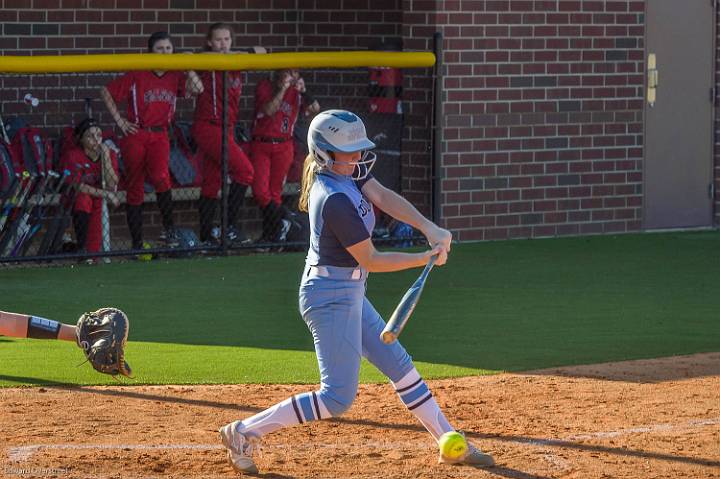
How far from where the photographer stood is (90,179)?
45.5 feet

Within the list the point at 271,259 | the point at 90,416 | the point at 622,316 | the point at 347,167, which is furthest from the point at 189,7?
the point at 347,167

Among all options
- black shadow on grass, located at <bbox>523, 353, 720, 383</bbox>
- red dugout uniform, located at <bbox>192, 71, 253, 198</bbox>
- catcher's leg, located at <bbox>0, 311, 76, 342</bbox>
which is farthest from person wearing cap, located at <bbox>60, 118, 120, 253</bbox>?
catcher's leg, located at <bbox>0, 311, 76, 342</bbox>

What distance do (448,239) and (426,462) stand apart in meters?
1.23

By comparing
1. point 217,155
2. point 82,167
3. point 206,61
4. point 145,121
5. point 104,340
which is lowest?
point 104,340

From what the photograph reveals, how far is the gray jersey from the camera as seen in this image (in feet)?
20.9

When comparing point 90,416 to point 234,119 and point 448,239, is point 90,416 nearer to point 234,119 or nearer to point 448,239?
point 448,239

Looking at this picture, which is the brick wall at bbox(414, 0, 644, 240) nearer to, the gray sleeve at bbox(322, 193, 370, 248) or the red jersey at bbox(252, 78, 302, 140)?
the red jersey at bbox(252, 78, 302, 140)

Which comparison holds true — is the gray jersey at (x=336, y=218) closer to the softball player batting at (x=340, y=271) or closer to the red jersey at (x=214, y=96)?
the softball player batting at (x=340, y=271)

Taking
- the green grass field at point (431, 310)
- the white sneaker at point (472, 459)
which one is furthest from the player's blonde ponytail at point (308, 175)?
the green grass field at point (431, 310)

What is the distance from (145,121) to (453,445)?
7.93 metres

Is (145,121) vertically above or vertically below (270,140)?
above

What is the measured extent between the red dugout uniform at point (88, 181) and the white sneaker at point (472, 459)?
24.8ft

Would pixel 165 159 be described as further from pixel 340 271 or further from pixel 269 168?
pixel 340 271

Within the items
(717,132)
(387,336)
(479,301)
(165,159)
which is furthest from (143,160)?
(387,336)
